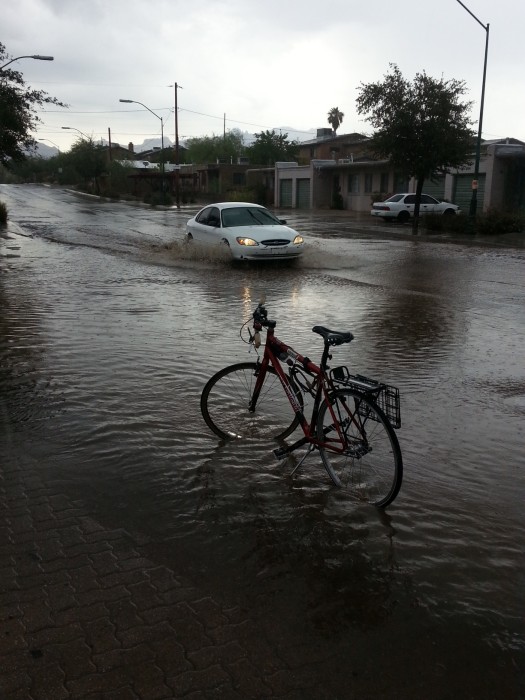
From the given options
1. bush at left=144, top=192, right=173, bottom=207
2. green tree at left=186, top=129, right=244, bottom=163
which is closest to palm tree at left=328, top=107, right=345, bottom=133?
green tree at left=186, top=129, right=244, bottom=163

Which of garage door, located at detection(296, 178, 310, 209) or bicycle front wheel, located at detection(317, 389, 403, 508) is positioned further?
garage door, located at detection(296, 178, 310, 209)

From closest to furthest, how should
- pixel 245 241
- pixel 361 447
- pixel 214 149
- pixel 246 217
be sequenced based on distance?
pixel 361 447
pixel 245 241
pixel 246 217
pixel 214 149

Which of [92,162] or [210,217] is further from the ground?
[92,162]

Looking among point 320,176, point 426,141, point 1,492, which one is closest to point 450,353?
point 1,492

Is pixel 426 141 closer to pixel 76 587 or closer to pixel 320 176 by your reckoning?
pixel 320 176

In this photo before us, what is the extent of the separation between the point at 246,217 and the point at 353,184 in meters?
35.1

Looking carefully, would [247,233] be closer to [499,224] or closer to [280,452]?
[280,452]

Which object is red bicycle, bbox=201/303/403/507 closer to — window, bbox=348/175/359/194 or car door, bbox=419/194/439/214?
car door, bbox=419/194/439/214

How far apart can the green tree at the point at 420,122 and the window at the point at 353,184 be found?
1939 cm

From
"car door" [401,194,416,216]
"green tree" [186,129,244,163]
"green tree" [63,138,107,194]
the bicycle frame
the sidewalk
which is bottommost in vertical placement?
the sidewalk

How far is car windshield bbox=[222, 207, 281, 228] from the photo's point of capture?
1745 centimetres

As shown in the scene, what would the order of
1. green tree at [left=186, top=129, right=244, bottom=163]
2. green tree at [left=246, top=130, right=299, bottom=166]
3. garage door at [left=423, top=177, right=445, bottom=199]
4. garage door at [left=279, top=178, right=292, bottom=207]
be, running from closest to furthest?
garage door at [left=423, top=177, right=445, bottom=199] < garage door at [left=279, top=178, right=292, bottom=207] < green tree at [left=246, top=130, right=299, bottom=166] < green tree at [left=186, top=129, right=244, bottom=163]

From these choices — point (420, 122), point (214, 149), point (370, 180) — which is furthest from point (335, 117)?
point (420, 122)

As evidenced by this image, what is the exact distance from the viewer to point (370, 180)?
159 ft
